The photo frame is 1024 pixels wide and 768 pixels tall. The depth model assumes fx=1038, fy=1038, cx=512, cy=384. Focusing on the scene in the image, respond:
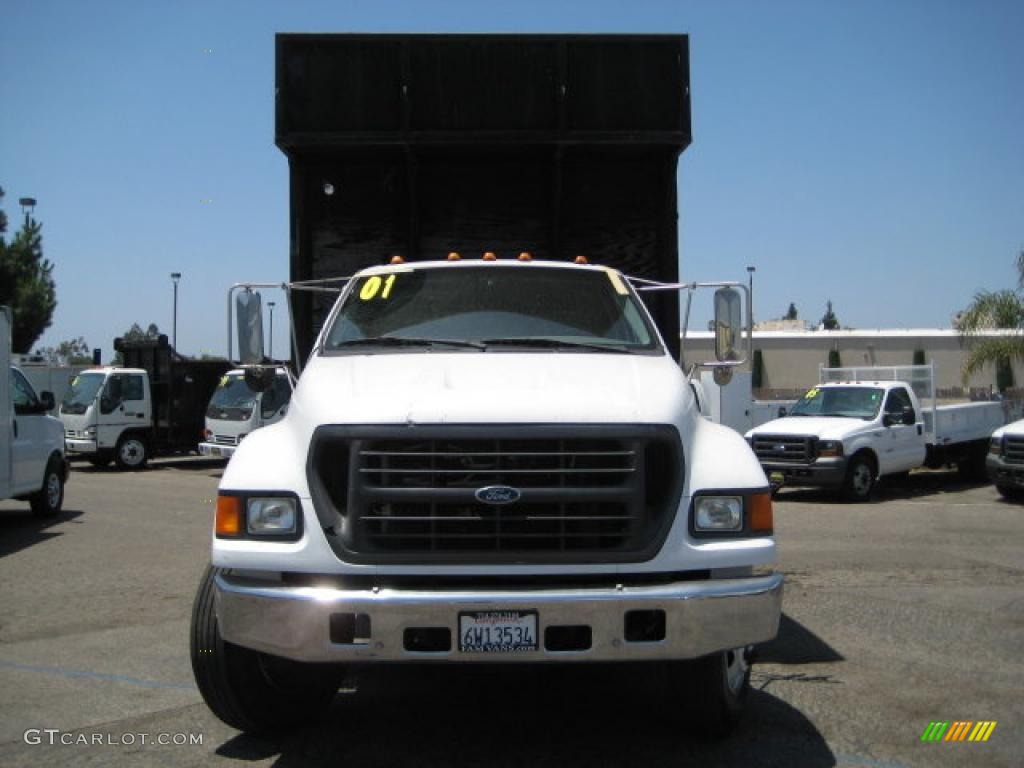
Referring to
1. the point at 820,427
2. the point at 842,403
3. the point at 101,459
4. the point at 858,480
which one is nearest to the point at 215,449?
the point at 101,459

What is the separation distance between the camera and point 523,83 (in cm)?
725

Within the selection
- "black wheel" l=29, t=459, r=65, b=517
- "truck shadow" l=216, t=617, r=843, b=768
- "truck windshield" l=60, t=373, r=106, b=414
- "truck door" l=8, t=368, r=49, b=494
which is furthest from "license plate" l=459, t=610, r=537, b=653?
"truck windshield" l=60, t=373, r=106, b=414

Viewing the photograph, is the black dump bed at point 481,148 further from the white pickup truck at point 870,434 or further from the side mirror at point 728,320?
the white pickup truck at point 870,434

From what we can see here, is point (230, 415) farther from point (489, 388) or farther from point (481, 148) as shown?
point (489, 388)

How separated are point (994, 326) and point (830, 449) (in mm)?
13736

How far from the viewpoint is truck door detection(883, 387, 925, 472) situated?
56.3ft

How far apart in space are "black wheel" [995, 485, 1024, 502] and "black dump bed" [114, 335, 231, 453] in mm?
16669

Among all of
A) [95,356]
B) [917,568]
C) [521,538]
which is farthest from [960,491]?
[95,356]

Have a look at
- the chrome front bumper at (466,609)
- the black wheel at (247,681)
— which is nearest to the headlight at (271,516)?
the chrome front bumper at (466,609)

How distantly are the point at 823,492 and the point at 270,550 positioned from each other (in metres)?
15.2

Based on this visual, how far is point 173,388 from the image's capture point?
24188 millimetres

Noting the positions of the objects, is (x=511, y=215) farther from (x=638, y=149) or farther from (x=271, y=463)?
(x=271, y=463)

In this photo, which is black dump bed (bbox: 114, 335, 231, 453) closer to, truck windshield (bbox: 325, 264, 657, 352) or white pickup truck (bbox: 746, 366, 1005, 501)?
white pickup truck (bbox: 746, 366, 1005, 501)

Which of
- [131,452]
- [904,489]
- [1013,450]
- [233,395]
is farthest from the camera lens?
[131,452]
